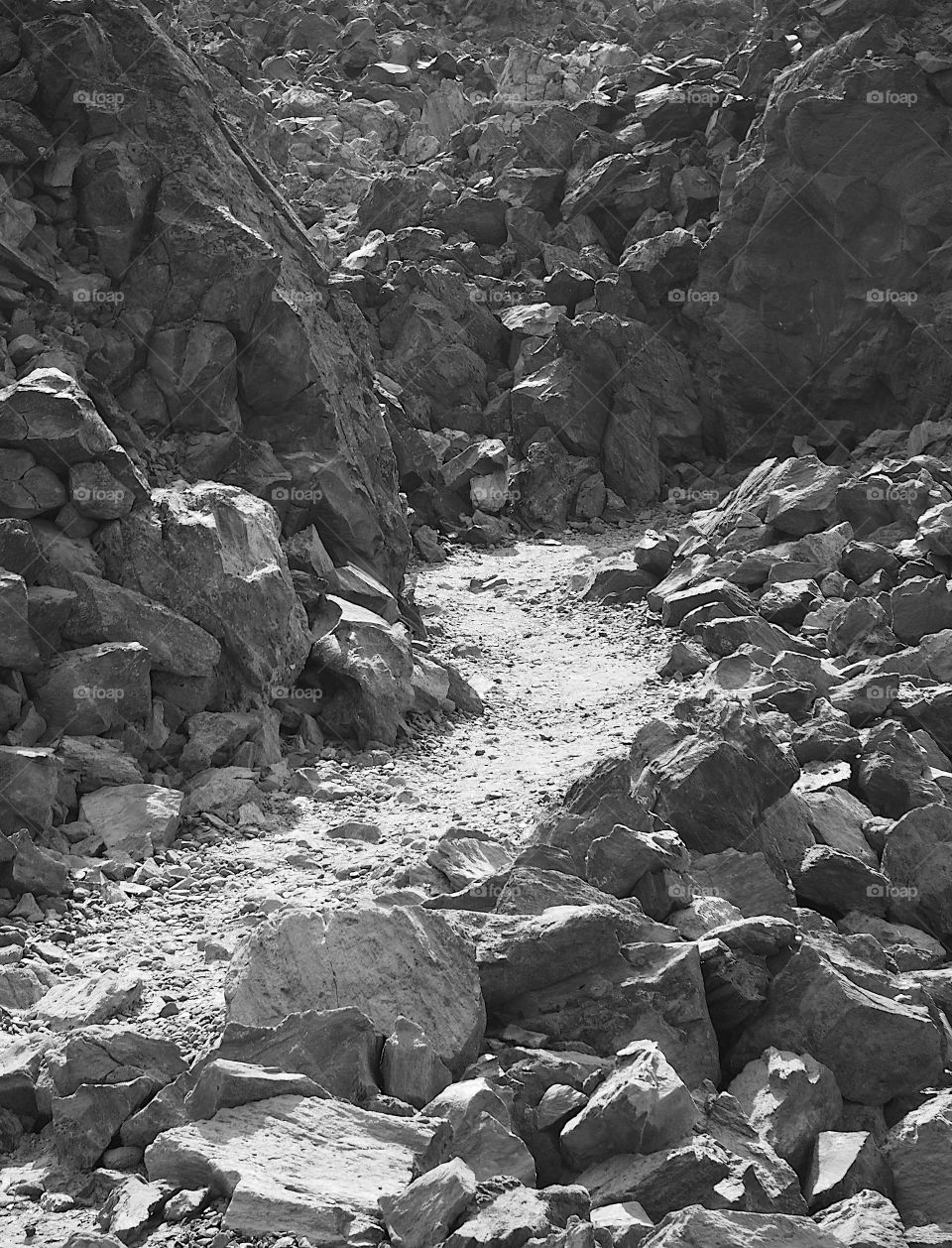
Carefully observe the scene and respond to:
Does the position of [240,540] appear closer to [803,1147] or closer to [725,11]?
[803,1147]

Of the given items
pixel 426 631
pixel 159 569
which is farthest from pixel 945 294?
pixel 159 569

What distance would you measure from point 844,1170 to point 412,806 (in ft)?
26.6

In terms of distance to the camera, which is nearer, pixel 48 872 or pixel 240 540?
pixel 48 872

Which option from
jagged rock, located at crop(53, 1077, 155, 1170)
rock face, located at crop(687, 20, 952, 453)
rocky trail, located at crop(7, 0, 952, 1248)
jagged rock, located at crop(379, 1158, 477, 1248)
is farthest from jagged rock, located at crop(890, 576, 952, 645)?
jagged rock, located at crop(53, 1077, 155, 1170)

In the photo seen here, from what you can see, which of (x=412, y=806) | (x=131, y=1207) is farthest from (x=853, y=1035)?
(x=412, y=806)

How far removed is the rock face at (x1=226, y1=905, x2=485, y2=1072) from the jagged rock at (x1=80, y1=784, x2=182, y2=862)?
3985 millimetres

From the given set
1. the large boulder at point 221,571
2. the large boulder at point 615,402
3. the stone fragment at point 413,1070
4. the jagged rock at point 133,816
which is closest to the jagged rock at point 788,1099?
A: the stone fragment at point 413,1070

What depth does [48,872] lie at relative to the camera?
434 inches

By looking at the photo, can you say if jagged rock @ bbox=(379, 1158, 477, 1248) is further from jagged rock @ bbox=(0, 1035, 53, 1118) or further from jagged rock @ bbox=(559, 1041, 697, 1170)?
jagged rock @ bbox=(0, 1035, 53, 1118)

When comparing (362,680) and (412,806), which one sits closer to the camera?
(412,806)

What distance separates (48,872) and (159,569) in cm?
491

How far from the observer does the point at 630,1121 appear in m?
6.53

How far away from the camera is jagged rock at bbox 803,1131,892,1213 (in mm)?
6738

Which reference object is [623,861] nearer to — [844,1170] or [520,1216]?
[844,1170]
